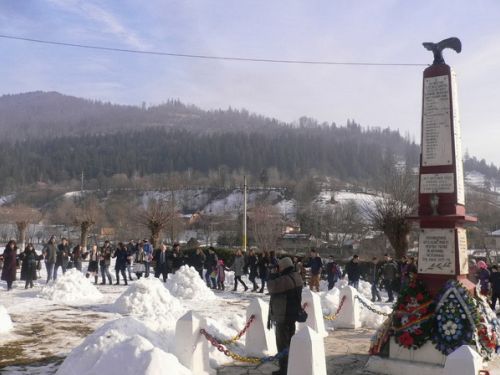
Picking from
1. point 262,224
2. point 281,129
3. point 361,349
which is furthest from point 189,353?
point 281,129

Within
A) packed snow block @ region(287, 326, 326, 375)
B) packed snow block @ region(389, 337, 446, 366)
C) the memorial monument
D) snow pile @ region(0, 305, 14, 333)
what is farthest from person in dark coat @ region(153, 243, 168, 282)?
packed snow block @ region(287, 326, 326, 375)

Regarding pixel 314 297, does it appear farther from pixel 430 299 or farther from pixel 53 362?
pixel 53 362

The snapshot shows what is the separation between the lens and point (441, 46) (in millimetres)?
9031

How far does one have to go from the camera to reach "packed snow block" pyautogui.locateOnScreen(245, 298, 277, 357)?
911cm

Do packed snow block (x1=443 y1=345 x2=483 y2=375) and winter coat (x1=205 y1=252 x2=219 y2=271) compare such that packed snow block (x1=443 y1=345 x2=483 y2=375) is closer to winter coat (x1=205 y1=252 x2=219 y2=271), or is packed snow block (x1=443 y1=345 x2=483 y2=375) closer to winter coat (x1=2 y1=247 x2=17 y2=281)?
winter coat (x1=205 y1=252 x2=219 y2=271)

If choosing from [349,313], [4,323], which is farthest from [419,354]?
[4,323]

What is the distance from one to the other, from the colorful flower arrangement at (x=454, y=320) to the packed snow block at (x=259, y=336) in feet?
9.35

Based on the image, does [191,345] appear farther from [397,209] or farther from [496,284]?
[397,209]

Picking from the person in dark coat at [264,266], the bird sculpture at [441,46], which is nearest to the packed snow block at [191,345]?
the bird sculpture at [441,46]

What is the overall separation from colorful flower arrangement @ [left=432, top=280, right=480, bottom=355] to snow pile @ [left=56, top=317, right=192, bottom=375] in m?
4.01

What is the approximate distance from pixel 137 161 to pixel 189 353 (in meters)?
141

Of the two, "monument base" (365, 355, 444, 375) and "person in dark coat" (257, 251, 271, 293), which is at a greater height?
"person in dark coat" (257, 251, 271, 293)

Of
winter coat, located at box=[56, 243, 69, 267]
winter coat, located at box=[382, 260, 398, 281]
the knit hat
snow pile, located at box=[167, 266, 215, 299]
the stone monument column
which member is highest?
the stone monument column

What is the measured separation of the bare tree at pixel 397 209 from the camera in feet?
91.7
